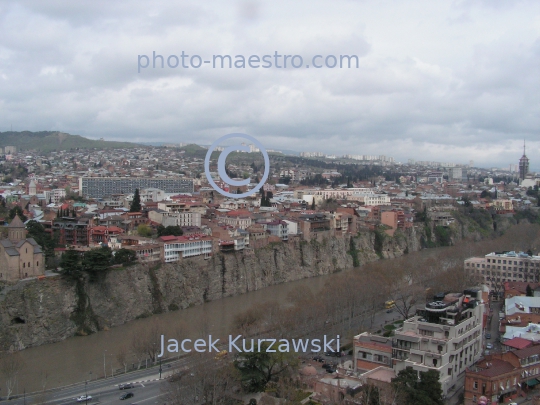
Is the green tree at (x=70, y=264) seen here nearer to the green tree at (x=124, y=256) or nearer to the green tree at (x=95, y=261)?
the green tree at (x=95, y=261)

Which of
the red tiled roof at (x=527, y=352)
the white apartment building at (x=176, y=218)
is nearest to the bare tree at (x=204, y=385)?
the red tiled roof at (x=527, y=352)

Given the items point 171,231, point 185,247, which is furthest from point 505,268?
point 171,231

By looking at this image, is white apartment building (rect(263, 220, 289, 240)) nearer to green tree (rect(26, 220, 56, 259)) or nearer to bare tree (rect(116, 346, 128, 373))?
green tree (rect(26, 220, 56, 259))

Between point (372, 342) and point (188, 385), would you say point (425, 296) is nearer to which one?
point (372, 342)

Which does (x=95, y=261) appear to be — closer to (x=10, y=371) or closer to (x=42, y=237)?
(x=42, y=237)

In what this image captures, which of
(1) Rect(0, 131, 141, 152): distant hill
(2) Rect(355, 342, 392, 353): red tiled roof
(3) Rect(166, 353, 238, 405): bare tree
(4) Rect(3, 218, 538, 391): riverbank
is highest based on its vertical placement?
(1) Rect(0, 131, 141, 152): distant hill

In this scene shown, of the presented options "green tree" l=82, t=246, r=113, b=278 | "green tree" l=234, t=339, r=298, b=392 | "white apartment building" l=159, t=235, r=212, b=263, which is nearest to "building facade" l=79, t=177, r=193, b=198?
"white apartment building" l=159, t=235, r=212, b=263
